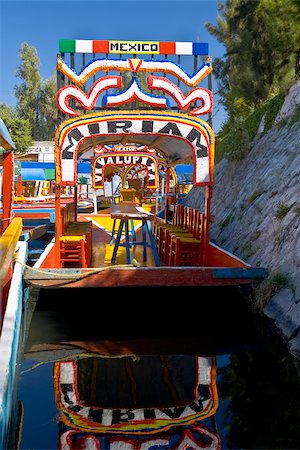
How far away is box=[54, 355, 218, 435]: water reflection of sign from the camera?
4.52 meters

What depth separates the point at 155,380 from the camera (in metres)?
5.46

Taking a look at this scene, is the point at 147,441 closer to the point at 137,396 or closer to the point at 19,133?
the point at 137,396

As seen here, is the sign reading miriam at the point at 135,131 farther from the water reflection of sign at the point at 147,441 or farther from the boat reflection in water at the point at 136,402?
the water reflection of sign at the point at 147,441

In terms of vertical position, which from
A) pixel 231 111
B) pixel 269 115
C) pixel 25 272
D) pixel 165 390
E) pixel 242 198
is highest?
pixel 231 111

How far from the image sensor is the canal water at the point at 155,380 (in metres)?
4.27

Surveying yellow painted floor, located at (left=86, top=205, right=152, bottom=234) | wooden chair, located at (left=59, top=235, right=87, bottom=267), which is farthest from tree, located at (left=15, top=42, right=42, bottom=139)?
wooden chair, located at (left=59, top=235, right=87, bottom=267)

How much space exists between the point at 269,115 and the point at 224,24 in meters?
32.2

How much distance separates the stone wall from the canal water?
0.62 meters

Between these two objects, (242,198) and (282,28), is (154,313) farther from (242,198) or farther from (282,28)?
(282,28)

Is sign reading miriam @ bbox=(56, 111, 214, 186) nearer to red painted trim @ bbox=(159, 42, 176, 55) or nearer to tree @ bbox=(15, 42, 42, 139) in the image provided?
red painted trim @ bbox=(159, 42, 176, 55)

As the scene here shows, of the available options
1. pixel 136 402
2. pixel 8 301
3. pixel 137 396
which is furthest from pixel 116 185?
pixel 136 402

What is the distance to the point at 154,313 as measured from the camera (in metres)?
8.12

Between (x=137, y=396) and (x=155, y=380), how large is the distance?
42cm

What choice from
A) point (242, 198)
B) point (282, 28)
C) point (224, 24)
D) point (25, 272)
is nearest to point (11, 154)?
point (25, 272)
